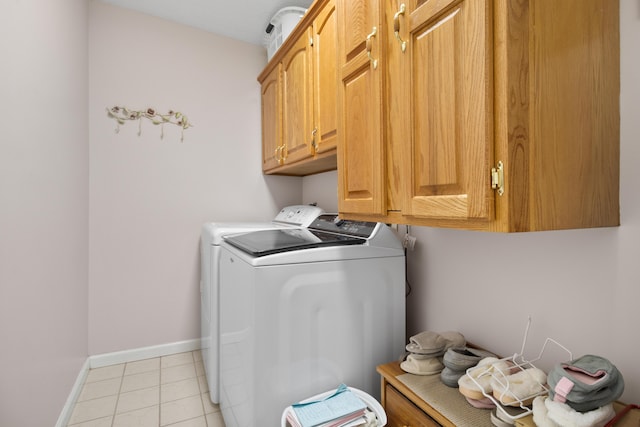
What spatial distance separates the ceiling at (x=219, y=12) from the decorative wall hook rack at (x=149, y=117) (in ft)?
2.38

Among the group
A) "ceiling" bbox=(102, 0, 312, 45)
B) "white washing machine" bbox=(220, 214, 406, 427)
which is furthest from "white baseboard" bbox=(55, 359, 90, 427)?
"ceiling" bbox=(102, 0, 312, 45)

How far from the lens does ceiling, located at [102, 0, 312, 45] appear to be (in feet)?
7.36

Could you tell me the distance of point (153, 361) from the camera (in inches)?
95.4

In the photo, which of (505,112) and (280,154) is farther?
(280,154)

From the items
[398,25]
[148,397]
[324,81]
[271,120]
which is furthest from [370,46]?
[148,397]

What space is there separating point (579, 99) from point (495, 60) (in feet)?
0.90

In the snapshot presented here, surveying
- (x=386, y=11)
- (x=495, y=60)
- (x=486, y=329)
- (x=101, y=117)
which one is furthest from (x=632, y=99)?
(x=101, y=117)

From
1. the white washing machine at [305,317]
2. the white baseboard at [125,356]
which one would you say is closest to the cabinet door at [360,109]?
the white washing machine at [305,317]

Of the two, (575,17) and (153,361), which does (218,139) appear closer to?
(153,361)

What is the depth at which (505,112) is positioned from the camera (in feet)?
2.35

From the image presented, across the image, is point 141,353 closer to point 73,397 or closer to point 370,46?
point 73,397

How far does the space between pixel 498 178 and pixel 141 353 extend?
2742 mm

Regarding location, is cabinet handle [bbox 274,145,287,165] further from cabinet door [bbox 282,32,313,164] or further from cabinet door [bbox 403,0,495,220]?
cabinet door [bbox 403,0,495,220]

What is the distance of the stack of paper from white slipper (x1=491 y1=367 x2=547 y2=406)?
1.53 ft
